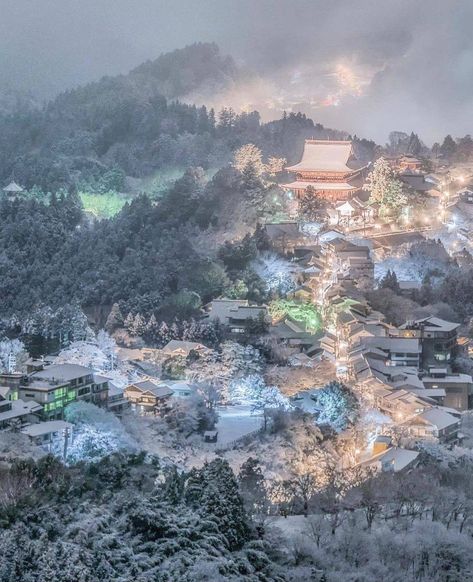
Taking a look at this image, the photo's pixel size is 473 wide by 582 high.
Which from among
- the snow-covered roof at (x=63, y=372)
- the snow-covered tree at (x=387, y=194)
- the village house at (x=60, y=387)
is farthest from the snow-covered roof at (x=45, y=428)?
the snow-covered tree at (x=387, y=194)

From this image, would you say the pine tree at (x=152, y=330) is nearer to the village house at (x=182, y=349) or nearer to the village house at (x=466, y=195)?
the village house at (x=182, y=349)

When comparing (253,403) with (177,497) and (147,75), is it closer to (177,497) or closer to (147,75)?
(177,497)

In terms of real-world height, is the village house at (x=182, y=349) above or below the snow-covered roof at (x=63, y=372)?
above

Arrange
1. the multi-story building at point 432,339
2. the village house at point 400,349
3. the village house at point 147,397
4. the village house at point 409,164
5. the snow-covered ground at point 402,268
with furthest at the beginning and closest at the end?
the village house at point 409,164 < the snow-covered ground at point 402,268 < the multi-story building at point 432,339 < the village house at point 400,349 < the village house at point 147,397

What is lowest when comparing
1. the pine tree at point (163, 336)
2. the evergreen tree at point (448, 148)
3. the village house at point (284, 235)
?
the pine tree at point (163, 336)

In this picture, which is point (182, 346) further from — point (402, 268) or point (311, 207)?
point (311, 207)

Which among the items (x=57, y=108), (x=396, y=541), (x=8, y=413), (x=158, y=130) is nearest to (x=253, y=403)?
(x=8, y=413)

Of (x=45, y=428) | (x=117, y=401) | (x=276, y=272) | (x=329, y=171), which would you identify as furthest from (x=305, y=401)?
(x=329, y=171)

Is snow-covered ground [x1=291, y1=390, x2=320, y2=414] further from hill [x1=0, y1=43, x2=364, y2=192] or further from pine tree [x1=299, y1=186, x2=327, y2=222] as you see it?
hill [x1=0, y1=43, x2=364, y2=192]
